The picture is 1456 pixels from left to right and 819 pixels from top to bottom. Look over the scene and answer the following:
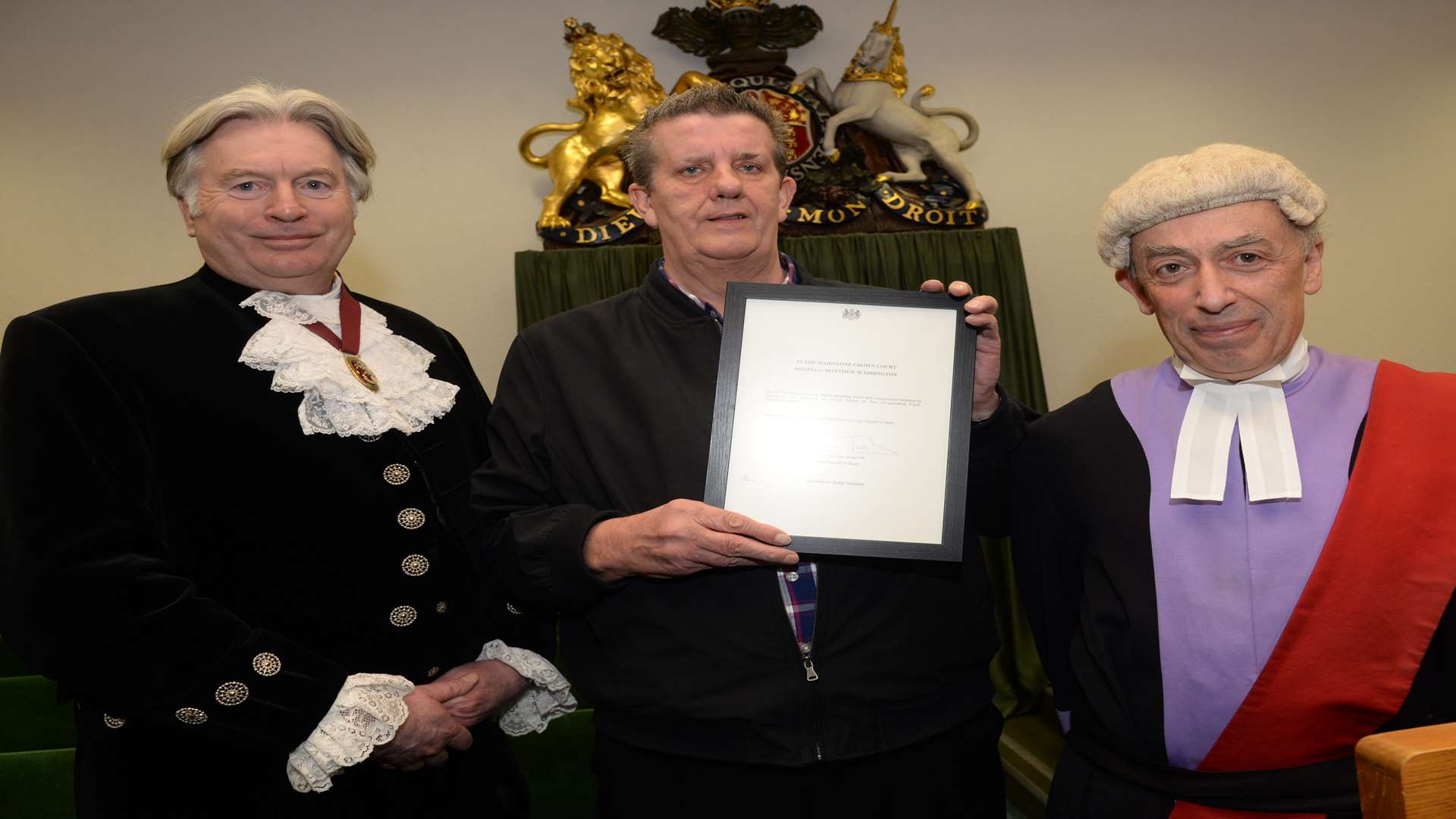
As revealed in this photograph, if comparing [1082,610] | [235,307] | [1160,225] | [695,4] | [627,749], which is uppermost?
[695,4]

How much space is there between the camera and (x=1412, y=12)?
5160mm

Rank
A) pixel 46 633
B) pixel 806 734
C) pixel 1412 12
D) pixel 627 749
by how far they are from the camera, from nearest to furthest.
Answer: pixel 46 633, pixel 806 734, pixel 627 749, pixel 1412 12

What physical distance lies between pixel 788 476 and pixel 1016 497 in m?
0.47

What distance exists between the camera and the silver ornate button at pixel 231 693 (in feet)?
4.76

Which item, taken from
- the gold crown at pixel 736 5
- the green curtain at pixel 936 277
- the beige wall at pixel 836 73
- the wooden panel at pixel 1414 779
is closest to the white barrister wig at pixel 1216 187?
the wooden panel at pixel 1414 779

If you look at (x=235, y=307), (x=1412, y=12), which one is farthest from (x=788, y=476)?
(x=1412, y=12)

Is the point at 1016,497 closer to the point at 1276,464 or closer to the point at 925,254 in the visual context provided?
the point at 1276,464

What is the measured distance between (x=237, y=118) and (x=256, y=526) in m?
0.67

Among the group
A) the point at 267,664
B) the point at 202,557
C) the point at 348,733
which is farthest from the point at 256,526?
the point at 348,733

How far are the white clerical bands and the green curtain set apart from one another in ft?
9.25

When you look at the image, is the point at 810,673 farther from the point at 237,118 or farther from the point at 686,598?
the point at 237,118

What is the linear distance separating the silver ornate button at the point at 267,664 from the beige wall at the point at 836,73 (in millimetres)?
3203

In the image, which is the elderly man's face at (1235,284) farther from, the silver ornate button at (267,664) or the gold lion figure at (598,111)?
the gold lion figure at (598,111)

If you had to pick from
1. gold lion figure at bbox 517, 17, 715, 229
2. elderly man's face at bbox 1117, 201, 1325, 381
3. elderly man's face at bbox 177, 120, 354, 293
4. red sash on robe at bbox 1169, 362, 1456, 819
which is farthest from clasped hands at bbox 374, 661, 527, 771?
gold lion figure at bbox 517, 17, 715, 229
